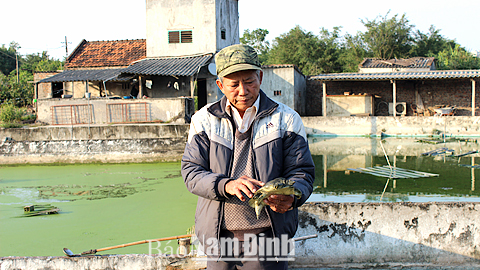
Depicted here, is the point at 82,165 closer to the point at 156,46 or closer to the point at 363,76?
the point at 156,46

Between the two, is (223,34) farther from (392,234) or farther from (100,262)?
(100,262)

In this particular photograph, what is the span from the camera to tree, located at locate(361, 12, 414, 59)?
3181cm

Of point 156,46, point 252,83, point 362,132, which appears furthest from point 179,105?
point 252,83

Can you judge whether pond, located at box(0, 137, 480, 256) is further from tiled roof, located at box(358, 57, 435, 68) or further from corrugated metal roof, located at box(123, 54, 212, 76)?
tiled roof, located at box(358, 57, 435, 68)

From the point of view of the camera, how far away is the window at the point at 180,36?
17.5 m

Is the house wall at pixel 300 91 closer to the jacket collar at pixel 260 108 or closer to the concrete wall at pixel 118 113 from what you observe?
the concrete wall at pixel 118 113

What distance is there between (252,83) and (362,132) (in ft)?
52.1

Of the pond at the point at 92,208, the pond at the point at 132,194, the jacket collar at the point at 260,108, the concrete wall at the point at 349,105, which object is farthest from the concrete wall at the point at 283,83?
the jacket collar at the point at 260,108

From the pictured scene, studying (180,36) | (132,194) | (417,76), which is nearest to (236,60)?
(132,194)

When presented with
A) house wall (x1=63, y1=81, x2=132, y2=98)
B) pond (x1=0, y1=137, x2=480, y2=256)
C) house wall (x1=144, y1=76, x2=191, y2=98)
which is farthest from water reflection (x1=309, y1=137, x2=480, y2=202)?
house wall (x1=63, y1=81, x2=132, y2=98)

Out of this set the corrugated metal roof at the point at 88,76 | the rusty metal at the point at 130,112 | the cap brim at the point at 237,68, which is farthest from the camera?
the corrugated metal roof at the point at 88,76

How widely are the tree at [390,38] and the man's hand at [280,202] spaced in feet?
109

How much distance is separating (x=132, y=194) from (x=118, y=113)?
751 centimetres

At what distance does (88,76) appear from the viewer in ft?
57.8
